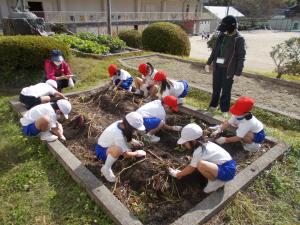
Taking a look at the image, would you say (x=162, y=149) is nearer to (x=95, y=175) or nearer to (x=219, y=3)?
(x=95, y=175)

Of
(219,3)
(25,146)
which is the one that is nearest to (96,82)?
(25,146)

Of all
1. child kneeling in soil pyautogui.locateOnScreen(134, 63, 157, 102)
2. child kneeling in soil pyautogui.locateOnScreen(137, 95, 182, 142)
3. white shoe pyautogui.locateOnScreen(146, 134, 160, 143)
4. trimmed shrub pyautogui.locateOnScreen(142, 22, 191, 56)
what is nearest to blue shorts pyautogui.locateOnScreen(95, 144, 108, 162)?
child kneeling in soil pyautogui.locateOnScreen(137, 95, 182, 142)

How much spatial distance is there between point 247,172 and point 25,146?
335 cm

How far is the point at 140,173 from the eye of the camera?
11.2 feet

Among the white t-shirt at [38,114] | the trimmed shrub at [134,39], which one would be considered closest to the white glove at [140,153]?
the white t-shirt at [38,114]

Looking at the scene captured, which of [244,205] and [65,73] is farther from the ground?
[65,73]

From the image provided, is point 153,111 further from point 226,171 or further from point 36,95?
point 36,95

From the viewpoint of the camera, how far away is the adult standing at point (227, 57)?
4.73 metres

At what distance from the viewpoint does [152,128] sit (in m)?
4.00

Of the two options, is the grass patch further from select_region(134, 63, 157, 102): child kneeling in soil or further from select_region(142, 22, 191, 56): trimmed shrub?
select_region(142, 22, 191, 56): trimmed shrub

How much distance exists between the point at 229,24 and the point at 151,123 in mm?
2343

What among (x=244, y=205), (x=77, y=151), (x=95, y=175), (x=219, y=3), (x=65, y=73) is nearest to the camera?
(x=244, y=205)

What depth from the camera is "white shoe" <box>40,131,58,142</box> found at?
4.00m

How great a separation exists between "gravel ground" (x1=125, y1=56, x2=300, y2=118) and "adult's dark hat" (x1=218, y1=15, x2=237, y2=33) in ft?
7.32
